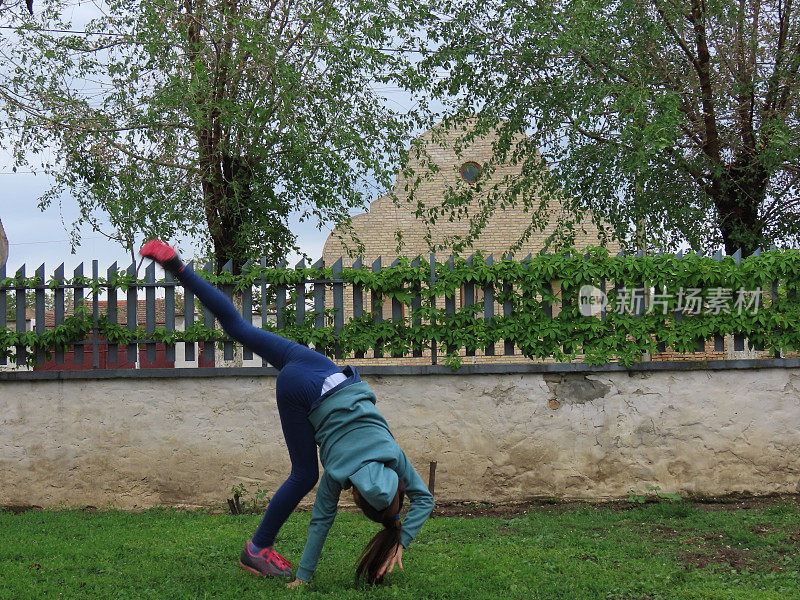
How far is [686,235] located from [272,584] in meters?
9.13

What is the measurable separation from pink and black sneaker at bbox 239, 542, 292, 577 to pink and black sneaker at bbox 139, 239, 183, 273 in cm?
167

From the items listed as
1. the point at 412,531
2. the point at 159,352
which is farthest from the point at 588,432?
the point at 159,352

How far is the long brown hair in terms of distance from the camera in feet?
12.3

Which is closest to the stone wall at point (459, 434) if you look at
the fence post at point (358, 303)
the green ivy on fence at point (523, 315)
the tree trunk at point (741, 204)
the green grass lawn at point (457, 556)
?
the green ivy on fence at point (523, 315)

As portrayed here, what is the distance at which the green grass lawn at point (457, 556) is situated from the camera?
3.96 meters

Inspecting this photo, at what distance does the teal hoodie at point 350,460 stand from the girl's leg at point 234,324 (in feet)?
1.45

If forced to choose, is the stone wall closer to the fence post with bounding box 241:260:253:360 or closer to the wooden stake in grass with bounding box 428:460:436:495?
the wooden stake in grass with bounding box 428:460:436:495

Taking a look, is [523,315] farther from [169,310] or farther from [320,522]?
[320,522]

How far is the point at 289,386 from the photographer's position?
161 inches

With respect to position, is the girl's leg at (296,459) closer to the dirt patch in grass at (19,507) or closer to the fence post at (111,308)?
the fence post at (111,308)

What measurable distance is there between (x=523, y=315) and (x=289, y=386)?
3.02m

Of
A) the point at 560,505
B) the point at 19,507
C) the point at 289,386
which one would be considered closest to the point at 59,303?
the point at 19,507

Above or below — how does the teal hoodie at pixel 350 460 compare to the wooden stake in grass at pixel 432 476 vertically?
above

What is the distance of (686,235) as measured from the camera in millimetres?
11258
